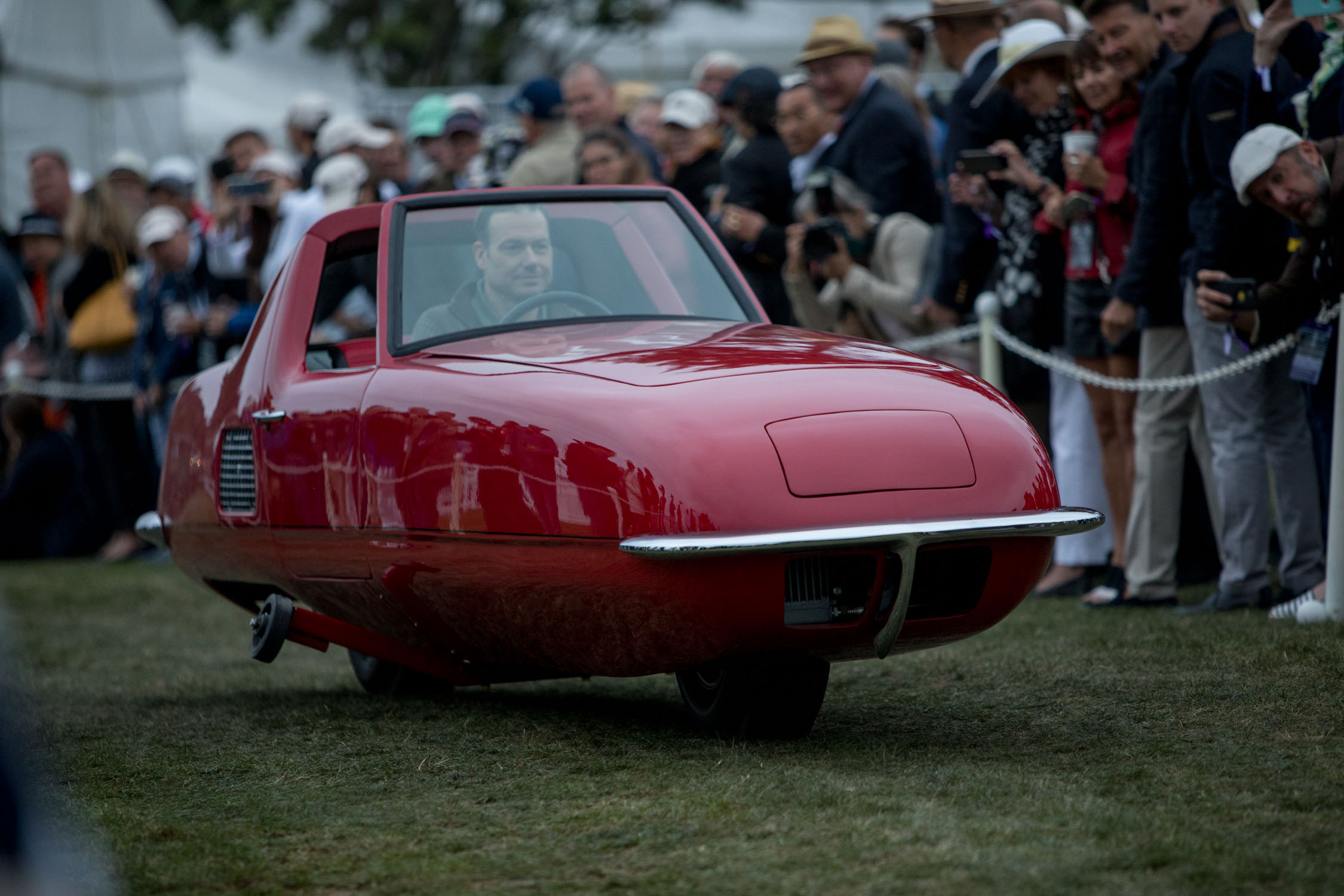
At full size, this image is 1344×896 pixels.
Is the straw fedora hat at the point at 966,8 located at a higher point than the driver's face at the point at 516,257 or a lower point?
higher

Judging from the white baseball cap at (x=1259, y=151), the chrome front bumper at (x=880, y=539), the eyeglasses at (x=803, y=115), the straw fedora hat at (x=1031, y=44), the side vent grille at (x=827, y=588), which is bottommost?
the side vent grille at (x=827, y=588)

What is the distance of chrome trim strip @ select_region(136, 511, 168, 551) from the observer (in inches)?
256

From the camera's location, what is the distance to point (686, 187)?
9.83 metres

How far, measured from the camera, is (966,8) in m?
8.77

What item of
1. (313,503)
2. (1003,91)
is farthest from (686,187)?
(313,503)

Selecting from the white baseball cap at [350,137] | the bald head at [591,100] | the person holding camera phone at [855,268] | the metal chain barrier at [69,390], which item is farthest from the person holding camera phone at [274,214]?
the person holding camera phone at [855,268]

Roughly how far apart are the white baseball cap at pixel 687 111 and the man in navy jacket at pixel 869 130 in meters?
0.85

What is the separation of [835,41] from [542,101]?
223 centimetres

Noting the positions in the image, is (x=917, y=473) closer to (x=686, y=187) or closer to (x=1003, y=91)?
(x=1003, y=91)

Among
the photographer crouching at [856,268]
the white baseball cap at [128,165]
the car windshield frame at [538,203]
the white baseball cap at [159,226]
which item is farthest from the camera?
the white baseball cap at [128,165]

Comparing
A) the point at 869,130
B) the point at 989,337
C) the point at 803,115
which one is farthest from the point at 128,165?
the point at 989,337

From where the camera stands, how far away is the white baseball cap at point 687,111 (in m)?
9.67

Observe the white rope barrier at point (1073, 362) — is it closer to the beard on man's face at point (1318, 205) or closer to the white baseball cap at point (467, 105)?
the beard on man's face at point (1318, 205)

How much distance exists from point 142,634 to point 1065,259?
5056 mm
